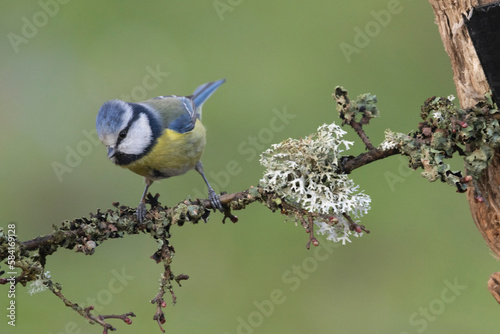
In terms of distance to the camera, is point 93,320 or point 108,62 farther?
point 108,62

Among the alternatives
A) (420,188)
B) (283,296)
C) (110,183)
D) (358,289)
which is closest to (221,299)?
(283,296)

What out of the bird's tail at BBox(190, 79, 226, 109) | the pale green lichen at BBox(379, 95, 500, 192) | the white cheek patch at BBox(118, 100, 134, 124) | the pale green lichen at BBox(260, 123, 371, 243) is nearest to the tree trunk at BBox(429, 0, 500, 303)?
the pale green lichen at BBox(379, 95, 500, 192)

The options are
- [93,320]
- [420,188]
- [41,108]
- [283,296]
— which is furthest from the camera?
[41,108]

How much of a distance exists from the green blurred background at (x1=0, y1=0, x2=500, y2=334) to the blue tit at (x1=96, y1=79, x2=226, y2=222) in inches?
21.7

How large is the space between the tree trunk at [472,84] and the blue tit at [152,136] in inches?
30.4

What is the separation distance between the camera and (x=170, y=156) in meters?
2.15

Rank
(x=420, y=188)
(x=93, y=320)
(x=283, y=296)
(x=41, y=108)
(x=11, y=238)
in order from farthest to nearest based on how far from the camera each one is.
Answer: (x=41, y=108), (x=420, y=188), (x=283, y=296), (x=11, y=238), (x=93, y=320)

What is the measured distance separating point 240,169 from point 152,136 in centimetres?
82

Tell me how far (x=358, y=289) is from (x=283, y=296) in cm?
34

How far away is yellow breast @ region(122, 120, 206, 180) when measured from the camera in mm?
2098

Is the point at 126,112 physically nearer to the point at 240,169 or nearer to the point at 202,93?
the point at 202,93

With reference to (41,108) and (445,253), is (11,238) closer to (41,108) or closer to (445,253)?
(445,253)

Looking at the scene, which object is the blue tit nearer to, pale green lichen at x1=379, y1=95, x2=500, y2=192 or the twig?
the twig

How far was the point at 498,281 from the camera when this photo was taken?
143 cm
